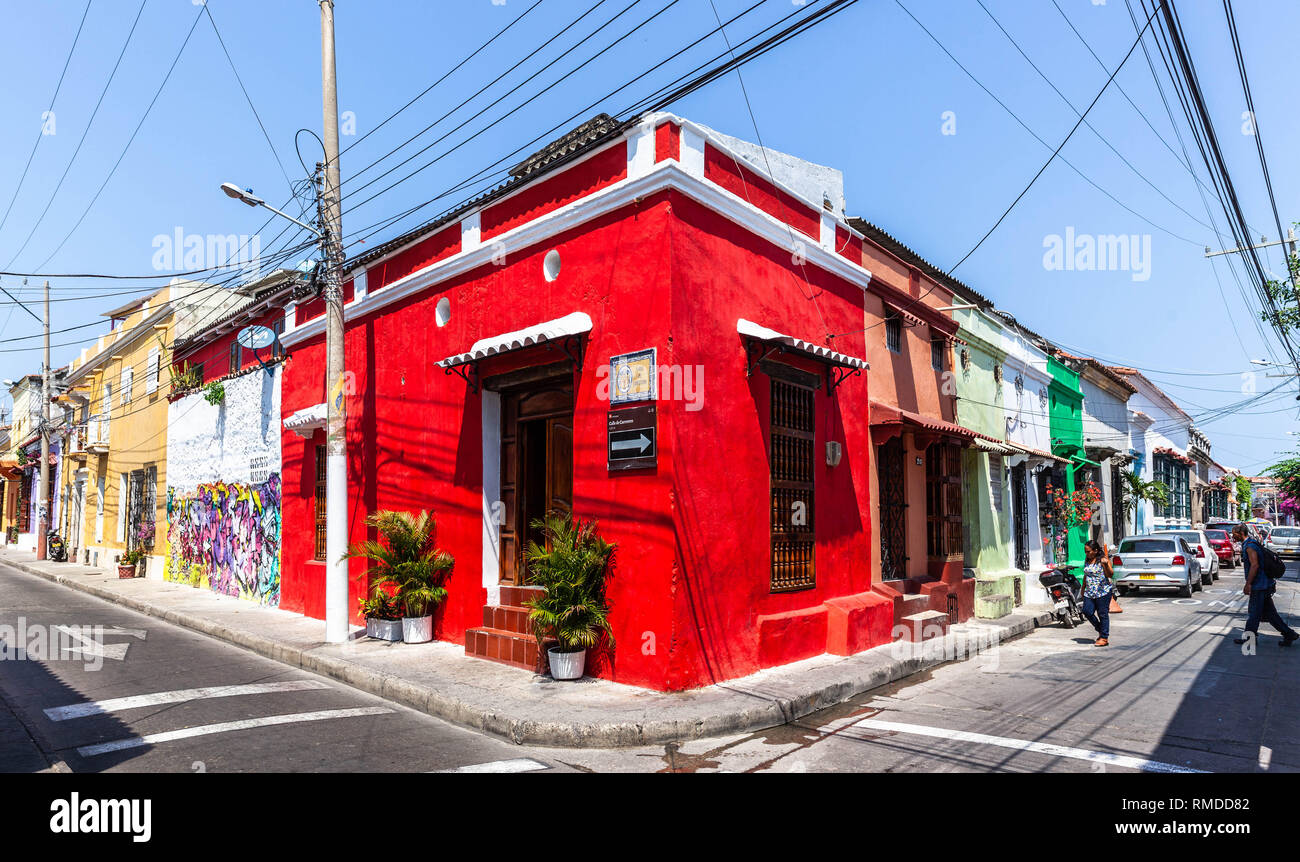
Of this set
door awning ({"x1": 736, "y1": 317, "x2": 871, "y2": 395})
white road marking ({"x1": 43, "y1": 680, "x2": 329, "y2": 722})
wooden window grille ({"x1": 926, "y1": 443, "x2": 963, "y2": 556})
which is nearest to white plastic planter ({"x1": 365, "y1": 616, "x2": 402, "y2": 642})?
white road marking ({"x1": 43, "y1": 680, "x2": 329, "y2": 722})

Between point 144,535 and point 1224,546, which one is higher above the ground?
point 144,535

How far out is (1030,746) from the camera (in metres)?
6.05

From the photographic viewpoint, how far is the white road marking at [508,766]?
552cm

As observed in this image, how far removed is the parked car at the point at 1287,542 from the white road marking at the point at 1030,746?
107 ft

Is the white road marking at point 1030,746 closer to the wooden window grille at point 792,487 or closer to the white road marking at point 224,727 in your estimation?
the wooden window grille at point 792,487

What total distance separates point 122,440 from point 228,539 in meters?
10.5

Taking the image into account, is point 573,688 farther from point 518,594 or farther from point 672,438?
point 672,438

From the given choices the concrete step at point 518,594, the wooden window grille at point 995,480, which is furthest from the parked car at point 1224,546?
the concrete step at point 518,594

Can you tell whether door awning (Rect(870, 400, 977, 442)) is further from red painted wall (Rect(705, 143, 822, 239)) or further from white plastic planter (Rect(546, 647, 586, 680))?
white plastic planter (Rect(546, 647, 586, 680))

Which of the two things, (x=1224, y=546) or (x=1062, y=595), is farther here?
(x=1224, y=546)

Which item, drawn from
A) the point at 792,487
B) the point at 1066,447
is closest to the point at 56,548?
the point at 792,487
